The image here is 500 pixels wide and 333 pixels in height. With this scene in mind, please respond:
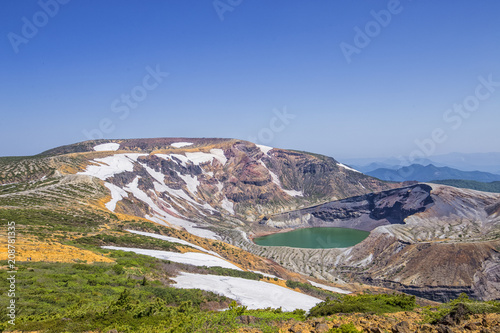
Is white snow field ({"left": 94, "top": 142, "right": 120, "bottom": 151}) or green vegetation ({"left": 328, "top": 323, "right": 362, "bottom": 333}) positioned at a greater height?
white snow field ({"left": 94, "top": 142, "right": 120, "bottom": 151})

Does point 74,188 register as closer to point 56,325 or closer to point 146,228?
point 146,228

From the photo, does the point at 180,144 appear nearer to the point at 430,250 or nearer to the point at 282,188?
the point at 282,188

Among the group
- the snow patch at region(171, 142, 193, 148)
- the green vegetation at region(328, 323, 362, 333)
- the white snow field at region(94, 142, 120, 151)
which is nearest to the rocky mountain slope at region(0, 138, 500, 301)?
the white snow field at region(94, 142, 120, 151)

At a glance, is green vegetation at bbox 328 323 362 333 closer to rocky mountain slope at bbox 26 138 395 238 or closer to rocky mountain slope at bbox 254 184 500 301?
rocky mountain slope at bbox 254 184 500 301

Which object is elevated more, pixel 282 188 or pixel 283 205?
pixel 282 188

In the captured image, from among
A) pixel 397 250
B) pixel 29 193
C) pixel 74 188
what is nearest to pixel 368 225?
pixel 397 250

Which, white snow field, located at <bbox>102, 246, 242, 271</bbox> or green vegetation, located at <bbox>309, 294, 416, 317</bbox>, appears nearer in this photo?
green vegetation, located at <bbox>309, 294, 416, 317</bbox>

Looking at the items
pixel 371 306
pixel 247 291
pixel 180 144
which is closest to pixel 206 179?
pixel 180 144
